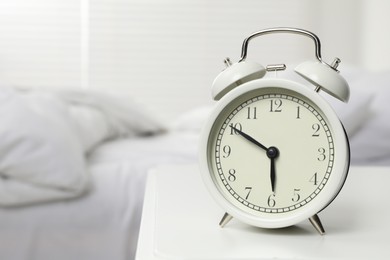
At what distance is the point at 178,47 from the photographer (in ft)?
13.8

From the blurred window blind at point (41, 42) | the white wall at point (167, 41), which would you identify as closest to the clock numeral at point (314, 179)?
the white wall at point (167, 41)

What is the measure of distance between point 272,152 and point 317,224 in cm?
9

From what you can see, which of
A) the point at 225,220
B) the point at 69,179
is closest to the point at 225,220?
the point at 225,220

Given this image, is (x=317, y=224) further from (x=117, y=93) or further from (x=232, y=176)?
(x=117, y=93)

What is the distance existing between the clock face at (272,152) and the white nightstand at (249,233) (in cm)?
4

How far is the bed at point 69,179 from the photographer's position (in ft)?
5.50

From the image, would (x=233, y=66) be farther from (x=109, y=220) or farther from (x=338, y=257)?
(x=109, y=220)

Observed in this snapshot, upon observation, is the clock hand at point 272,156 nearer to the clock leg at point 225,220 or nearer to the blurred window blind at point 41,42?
the clock leg at point 225,220

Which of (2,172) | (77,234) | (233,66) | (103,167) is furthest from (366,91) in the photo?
(233,66)

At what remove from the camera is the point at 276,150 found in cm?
A: 72

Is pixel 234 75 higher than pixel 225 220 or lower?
higher

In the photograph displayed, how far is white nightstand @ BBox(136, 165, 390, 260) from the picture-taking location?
24.7 inches

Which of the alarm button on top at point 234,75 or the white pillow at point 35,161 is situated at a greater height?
the alarm button on top at point 234,75

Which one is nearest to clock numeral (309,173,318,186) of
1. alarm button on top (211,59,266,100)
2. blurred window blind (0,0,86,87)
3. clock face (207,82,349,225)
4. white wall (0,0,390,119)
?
clock face (207,82,349,225)
